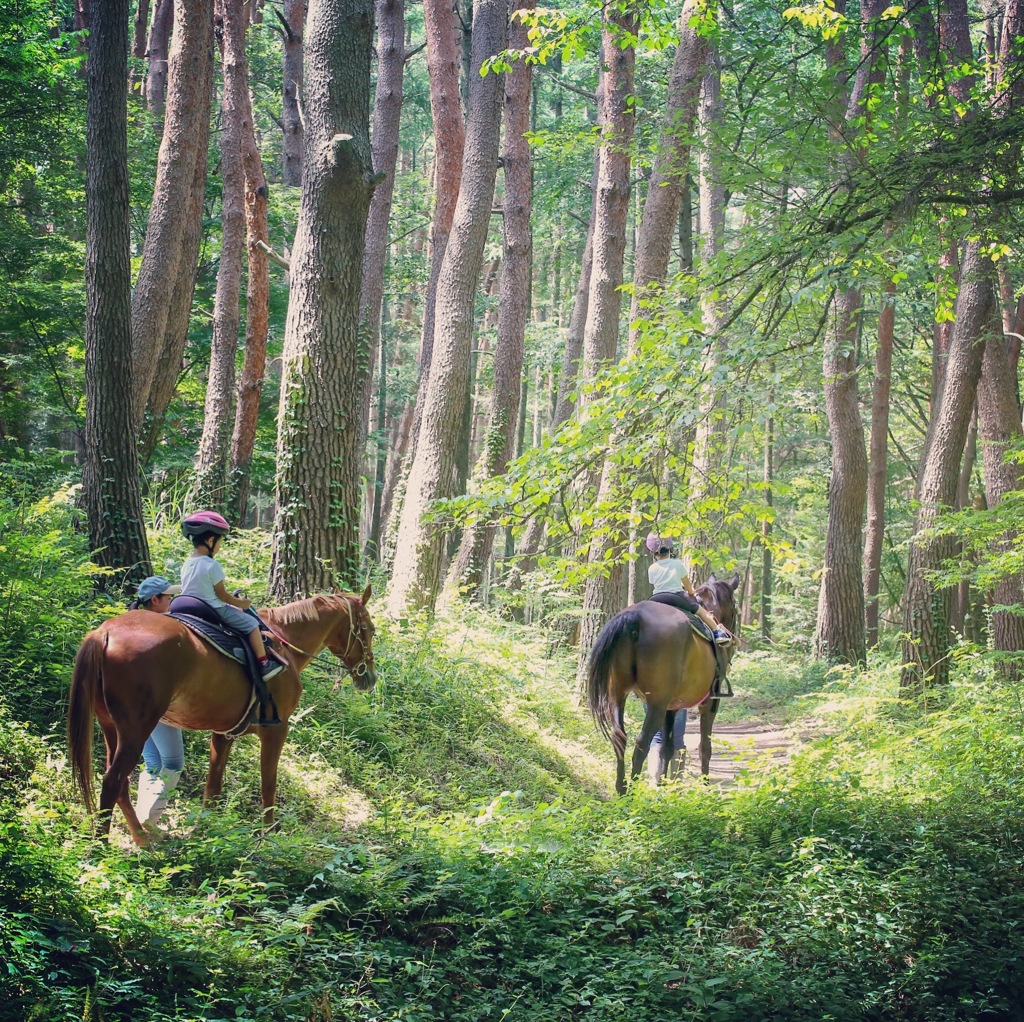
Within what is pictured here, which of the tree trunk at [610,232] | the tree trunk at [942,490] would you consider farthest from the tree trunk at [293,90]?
the tree trunk at [942,490]

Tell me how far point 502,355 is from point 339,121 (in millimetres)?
8334

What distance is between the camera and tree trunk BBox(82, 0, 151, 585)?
930 cm

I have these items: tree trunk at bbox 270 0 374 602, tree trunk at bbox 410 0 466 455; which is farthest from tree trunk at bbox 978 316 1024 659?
tree trunk at bbox 270 0 374 602

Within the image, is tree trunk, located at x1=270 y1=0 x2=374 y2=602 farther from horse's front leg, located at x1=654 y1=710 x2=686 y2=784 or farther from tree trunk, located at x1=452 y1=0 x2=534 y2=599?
tree trunk, located at x1=452 y1=0 x2=534 y2=599

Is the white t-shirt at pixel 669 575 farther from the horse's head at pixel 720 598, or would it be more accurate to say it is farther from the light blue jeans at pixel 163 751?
the light blue jeans at pixel 163 751

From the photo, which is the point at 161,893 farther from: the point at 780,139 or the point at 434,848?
the point at 780,139

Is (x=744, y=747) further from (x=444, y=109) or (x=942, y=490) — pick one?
(x=444, y=109)

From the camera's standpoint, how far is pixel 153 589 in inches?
273

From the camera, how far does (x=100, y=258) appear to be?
31.0 ft

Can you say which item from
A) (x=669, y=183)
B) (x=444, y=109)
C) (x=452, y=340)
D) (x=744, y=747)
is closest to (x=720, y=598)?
(x=744, y=747)

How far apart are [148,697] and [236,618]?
0.92 m

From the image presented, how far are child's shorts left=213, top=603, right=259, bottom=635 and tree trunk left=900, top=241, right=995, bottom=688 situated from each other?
9827mm

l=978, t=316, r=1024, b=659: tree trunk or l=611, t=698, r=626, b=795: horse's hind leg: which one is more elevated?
l=978, t=316, r=1024, b=659: tree trunk

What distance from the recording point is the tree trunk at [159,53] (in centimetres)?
2184
